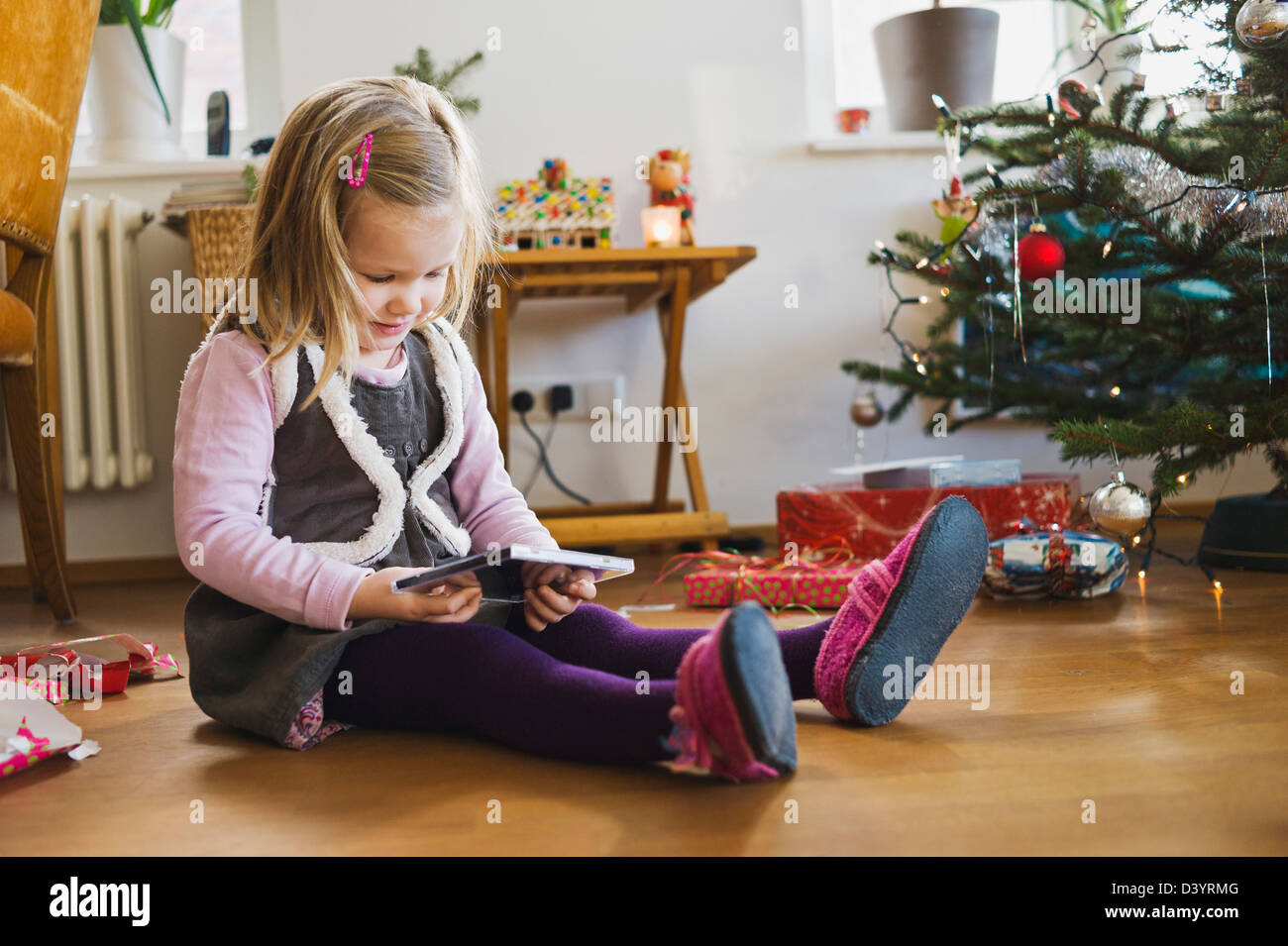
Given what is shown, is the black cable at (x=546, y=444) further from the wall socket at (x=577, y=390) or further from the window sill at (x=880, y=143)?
the window sill at (x=880, y=143)

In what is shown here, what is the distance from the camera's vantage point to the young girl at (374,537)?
759mm

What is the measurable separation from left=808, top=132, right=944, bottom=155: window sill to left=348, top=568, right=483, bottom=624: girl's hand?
1.59 meters

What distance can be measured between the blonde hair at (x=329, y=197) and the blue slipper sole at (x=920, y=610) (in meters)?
0.42

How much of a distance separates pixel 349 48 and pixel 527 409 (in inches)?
28.4

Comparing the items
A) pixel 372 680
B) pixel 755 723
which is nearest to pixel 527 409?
pixel 372 680

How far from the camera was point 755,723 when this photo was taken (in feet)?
1.98

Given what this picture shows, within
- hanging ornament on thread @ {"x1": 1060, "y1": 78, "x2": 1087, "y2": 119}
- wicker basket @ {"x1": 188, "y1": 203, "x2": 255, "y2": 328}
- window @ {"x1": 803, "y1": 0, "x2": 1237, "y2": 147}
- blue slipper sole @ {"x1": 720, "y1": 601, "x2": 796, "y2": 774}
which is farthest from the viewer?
window @ {"x1": 803, "y1": 0, "x2": 1237, "y2": 147}

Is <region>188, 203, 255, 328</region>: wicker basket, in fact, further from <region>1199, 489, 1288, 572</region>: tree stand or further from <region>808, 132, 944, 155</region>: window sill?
<region>1199, 489, 1288, 572</region>: tree stand

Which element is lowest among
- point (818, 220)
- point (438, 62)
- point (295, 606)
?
point (295, 606)

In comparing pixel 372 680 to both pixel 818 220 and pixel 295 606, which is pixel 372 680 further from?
pixel 818 220

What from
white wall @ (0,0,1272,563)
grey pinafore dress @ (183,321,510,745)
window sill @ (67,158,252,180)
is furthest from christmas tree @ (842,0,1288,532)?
window sill @ (67,158,252,180)

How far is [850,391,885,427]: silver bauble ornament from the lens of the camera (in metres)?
2.01
